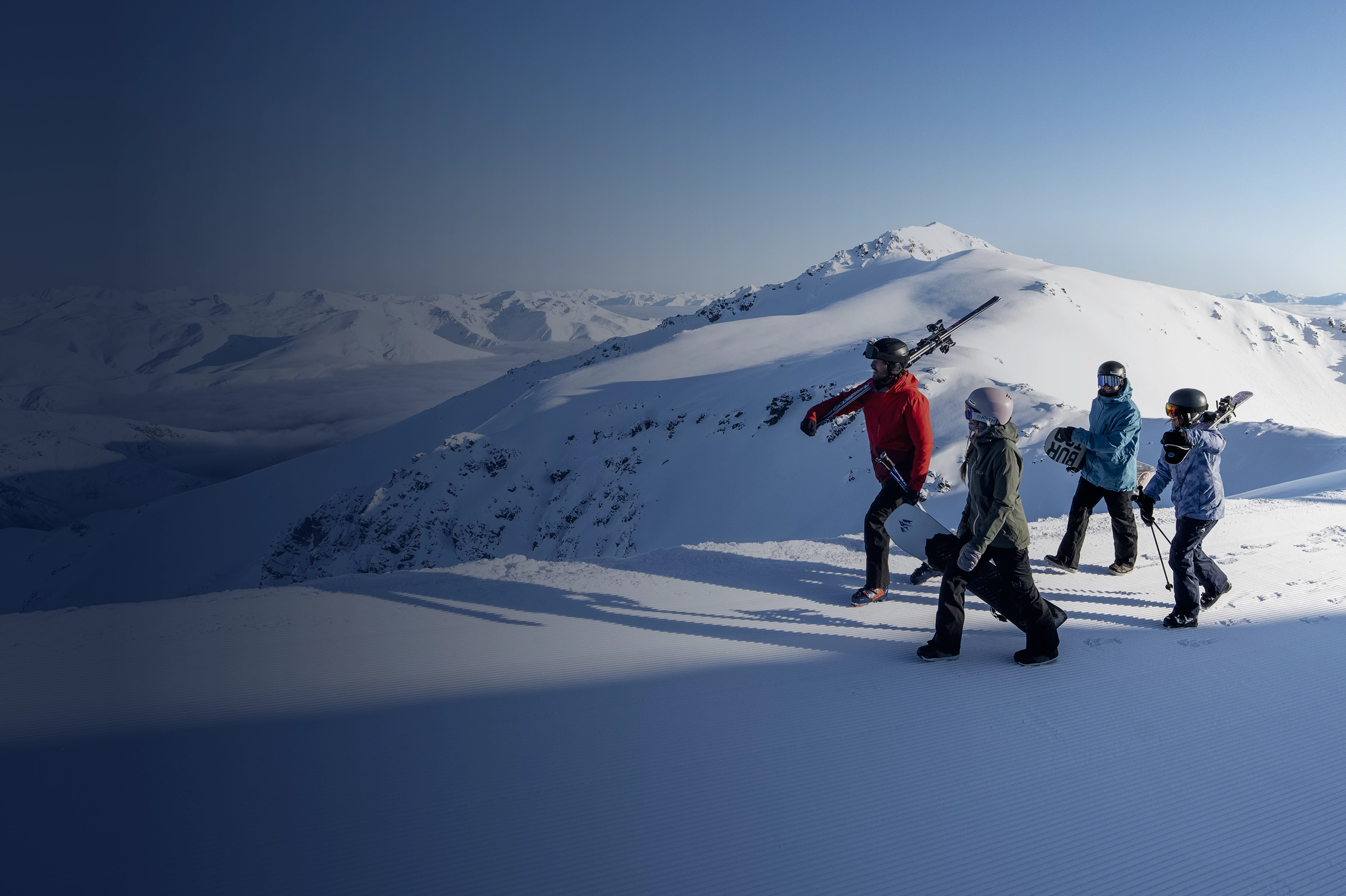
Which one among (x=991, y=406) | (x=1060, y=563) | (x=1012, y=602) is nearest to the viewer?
(x=991, y=406)

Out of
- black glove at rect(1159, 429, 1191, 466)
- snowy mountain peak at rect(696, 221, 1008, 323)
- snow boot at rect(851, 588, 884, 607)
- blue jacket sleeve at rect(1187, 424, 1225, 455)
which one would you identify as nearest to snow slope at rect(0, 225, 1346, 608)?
snowy mountain peak at rect(696, 221, 1008, 323)

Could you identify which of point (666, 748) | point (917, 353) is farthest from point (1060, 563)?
point (666, 748)

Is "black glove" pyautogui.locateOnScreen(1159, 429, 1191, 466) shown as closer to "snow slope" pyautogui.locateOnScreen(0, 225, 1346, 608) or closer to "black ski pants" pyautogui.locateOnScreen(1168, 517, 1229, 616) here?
"black ski pants" pyautogui.locateOnScreen(1168, 517, 1229, 616)

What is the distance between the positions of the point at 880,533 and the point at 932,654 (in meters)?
1.34

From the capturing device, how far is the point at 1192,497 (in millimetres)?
5230

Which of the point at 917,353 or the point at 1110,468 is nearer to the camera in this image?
the point at 1110,468

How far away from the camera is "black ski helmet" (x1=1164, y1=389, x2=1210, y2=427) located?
17.8 feet

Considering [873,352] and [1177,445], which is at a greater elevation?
[873,352]

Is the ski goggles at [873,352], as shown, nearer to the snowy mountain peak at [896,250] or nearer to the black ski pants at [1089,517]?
the black ski pants at [1089,517]

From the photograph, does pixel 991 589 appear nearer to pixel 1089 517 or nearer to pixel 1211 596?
pixel 1211 596

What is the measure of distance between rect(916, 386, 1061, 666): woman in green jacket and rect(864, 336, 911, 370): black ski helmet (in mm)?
1020

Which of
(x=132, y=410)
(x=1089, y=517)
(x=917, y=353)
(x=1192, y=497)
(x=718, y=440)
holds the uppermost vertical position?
(x=132, y=410)

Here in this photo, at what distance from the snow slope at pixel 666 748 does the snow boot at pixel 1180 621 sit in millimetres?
79

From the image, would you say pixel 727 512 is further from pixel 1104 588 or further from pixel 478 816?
pixel 478 816
